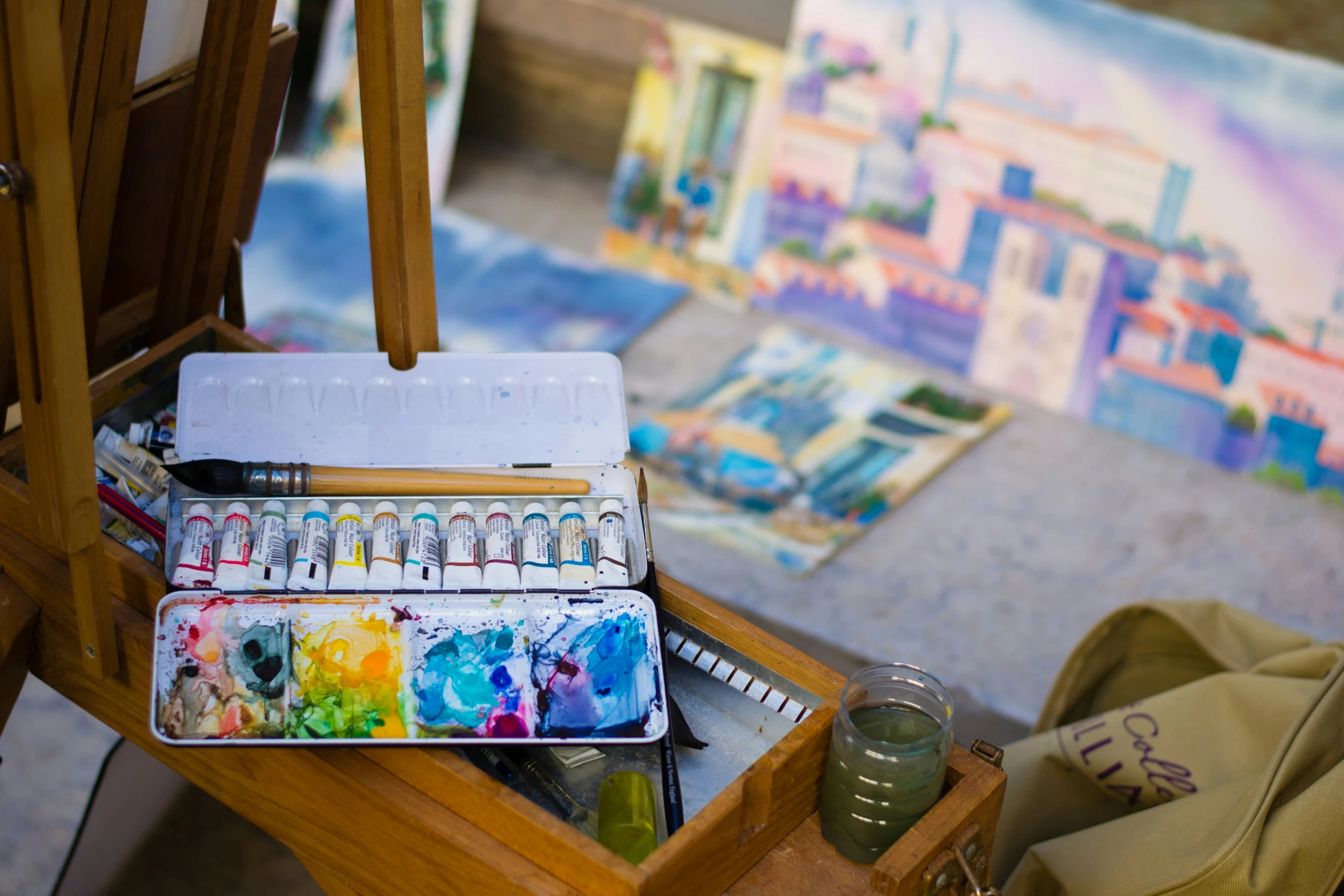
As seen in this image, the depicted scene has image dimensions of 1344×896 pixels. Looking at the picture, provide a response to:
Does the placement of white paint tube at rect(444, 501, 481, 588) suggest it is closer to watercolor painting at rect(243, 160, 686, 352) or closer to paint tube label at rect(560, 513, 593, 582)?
paint tube label at rect(560, 513, 593, 582)

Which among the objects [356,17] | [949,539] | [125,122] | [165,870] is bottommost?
[165,870]

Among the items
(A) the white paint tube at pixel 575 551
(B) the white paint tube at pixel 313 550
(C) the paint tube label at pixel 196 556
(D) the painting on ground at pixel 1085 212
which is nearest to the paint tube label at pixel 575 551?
(A) the white paint tube at pixel 575 551

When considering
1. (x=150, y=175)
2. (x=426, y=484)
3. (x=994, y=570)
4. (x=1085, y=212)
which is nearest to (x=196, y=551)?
(x=426, y=484)

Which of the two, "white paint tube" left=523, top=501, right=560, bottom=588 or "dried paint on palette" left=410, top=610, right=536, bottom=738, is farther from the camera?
"white paint tube" left=523, top=501, right=560, bottom=588

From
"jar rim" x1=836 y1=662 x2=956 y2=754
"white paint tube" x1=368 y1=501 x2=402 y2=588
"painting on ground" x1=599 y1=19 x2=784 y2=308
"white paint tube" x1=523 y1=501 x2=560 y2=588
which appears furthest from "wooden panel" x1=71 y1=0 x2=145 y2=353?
"painting on ground" x1=599 y1=19 x2=784 y2=308

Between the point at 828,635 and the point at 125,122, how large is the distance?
1.52 metres

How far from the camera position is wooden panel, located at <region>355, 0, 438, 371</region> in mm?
1278

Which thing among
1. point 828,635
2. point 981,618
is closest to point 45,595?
point 828,635

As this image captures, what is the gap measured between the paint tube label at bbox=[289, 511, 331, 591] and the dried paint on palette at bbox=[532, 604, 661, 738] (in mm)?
214

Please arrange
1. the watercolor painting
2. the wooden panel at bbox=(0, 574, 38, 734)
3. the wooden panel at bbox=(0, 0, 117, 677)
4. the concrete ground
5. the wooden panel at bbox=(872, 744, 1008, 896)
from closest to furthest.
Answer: the wooden panel at bbox=(0, 0, 117, 677)
the wooden panel at bbox=(872, 744, 1008, 896)
the wooden panel at bbox=(0, 574, 38, 734)
the concrete ground
the watercolor painting

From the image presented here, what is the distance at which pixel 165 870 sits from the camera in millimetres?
1757

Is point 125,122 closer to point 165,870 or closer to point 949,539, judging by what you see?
point 165,870

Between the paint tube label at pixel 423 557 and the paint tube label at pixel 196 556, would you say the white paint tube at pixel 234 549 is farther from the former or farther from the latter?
the paint tube label at pixel 423 557

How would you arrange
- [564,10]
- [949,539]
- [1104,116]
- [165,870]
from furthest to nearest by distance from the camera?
[564,10] → [1104,116] → [949,539] → [165,870]
